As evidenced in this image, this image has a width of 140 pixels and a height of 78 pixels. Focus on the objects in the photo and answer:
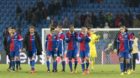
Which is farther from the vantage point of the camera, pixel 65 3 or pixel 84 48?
pixel 65 3

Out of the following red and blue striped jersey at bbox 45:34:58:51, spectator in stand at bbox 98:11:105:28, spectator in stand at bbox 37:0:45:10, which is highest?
spectator in stand at bbox 37:0:45:10

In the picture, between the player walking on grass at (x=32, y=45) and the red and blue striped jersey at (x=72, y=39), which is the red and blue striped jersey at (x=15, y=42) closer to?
the player walking on grass at (x=32, y=45)

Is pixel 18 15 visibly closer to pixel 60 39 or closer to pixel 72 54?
pixel 60 39

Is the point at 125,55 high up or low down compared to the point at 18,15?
down

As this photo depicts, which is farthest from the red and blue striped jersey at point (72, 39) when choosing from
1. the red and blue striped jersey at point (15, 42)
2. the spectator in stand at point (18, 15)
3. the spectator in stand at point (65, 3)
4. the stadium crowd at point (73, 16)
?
the spectator in stand at point (65, 3)

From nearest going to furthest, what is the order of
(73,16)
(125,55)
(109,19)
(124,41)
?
(125,55)
(124,41)
(109,19)
(73,16)

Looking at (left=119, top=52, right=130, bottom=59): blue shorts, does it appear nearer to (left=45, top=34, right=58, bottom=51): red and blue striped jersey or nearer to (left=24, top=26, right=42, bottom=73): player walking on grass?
(left=45, top=34, right=58, bottom=51): red and blue striped jersey

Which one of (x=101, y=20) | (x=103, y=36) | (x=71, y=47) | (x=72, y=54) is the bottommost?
(x=72, y=54)

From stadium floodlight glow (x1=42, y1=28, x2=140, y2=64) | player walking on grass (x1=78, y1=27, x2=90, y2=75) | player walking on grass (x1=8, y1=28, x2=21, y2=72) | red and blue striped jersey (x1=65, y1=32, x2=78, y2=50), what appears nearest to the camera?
player walking on grass (x1=78, y1=27, x2=90, y2=75)

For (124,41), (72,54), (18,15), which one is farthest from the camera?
(18,15)

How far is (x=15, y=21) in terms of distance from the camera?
151ft

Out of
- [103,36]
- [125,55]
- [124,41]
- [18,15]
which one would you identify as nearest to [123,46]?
[124,41]

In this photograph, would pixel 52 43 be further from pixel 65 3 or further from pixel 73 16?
pixel 65 3

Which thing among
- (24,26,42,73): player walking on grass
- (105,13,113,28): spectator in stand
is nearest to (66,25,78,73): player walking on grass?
(24,26,42,73): player walking on grass
